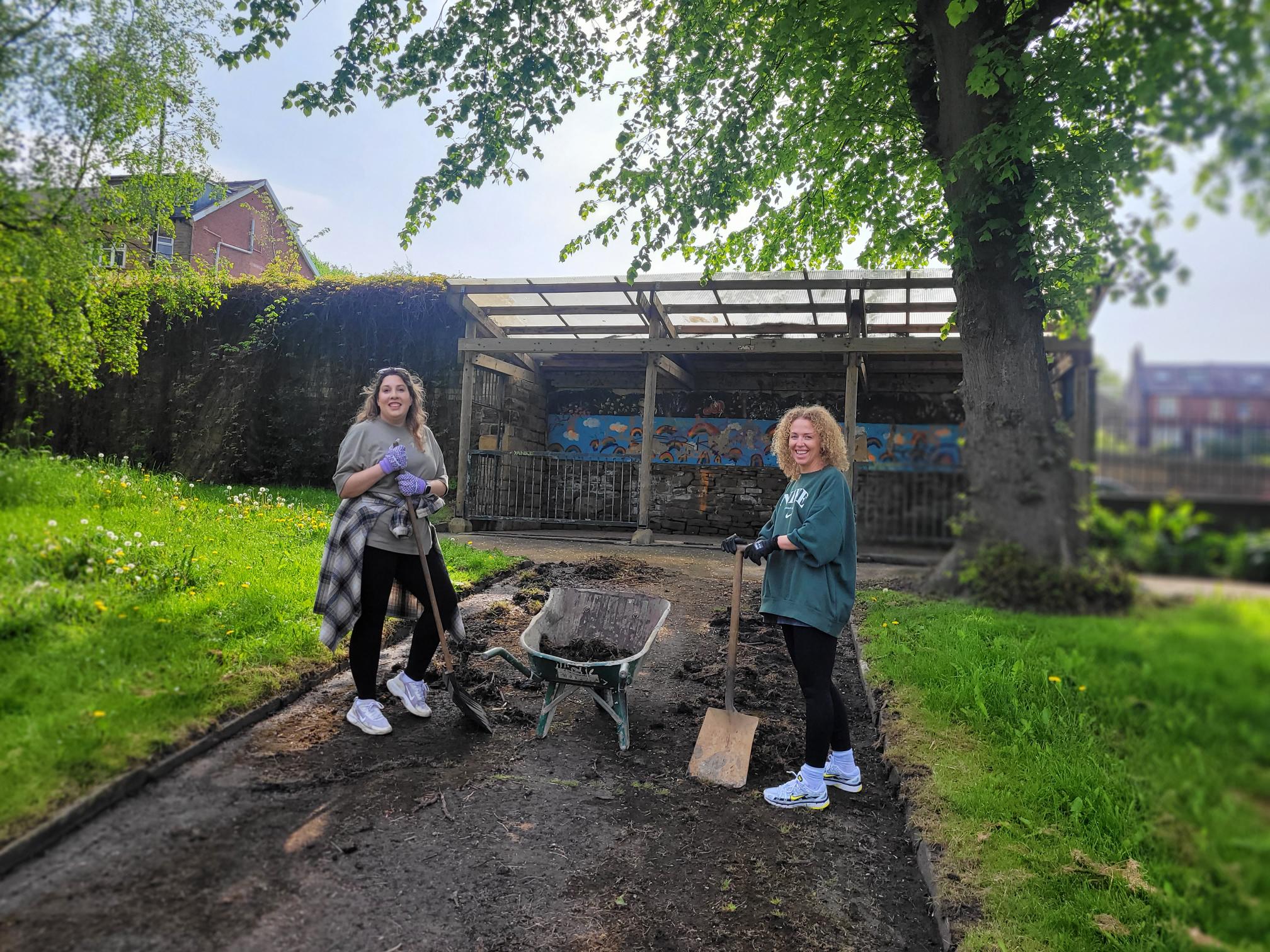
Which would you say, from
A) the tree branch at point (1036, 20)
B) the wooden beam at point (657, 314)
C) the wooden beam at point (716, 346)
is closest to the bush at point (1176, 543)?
the tree branch at point (1036, 20)

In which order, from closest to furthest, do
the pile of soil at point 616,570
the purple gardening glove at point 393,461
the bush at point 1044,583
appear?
the bush at point 1044,583 → the purple gardening glove at point 393,461 → the pile of soil at point 616,570

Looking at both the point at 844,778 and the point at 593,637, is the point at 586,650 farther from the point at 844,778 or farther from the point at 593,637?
the point at 844,778

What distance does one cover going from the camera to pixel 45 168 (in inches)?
106

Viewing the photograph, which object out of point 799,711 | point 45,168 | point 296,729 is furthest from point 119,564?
point 799,711

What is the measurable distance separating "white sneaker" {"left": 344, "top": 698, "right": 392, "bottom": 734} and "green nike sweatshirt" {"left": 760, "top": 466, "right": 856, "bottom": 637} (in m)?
2.09

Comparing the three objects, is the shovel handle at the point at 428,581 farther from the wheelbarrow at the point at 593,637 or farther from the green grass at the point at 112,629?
the green grass at the point at 112,629

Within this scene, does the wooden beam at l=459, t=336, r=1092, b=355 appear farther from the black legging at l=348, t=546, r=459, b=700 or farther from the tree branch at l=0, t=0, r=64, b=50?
the tree branch at l=0, t=0, r=64, b=50

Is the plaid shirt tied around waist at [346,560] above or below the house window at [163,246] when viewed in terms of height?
below

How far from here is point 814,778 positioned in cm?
328

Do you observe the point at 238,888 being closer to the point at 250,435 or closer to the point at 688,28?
the point at 688,28

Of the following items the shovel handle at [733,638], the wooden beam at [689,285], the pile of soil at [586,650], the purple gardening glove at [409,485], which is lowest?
the pile of soil at [586,650]

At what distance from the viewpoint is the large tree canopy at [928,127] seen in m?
1.28

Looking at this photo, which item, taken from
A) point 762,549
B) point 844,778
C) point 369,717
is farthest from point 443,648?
point 844,778

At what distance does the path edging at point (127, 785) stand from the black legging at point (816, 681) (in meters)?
2.75
